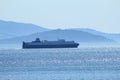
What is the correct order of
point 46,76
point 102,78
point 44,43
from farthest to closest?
point 44,43, point 46,76, point 102,78

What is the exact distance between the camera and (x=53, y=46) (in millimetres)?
167750

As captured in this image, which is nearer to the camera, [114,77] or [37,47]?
[114,77]


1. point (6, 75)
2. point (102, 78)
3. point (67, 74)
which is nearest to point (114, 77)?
point (102, 78)

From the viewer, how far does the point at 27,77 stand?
2621 inches

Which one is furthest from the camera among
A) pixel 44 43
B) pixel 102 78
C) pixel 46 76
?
pixel 44 43

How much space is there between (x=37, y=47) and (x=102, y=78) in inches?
4158

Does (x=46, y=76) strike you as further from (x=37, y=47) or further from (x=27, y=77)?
(x=37, y=47)

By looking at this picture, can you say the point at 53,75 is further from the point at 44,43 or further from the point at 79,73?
the point at 44,43

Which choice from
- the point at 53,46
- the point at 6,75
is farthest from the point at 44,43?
the point at 6,75

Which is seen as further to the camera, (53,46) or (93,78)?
(53,46)

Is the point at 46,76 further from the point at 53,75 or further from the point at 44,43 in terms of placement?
the point at 44,43

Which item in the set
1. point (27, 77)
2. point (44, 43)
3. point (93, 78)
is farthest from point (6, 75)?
point (44, 43)

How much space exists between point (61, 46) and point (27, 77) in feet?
329

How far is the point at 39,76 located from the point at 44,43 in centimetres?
9924
